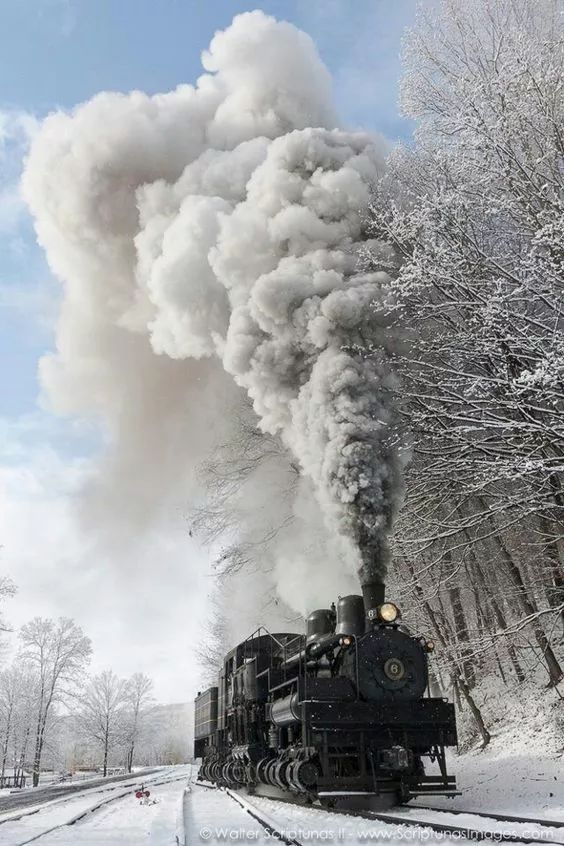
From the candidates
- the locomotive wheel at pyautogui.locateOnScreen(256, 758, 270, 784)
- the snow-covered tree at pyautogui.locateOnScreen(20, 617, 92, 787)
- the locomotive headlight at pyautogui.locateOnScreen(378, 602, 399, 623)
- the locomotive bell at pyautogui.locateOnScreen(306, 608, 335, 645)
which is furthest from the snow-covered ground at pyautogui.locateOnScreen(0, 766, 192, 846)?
the snow-covered tree at pyautogui.locateOnScreen(20, 617, 92, 787)

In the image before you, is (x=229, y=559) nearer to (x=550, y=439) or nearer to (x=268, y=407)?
(x=268, y=407)

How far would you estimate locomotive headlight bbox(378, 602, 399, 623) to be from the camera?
317 inches

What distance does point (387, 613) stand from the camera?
319 inches

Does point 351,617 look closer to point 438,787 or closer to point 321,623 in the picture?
point 321,623

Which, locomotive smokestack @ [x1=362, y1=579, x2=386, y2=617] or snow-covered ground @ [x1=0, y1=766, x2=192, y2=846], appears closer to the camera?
snow-covered ground @ [x1=0, y1=766, x2=192, y2=846]

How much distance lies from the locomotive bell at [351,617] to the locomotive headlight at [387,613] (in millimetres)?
490

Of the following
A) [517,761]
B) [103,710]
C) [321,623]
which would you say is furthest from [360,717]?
[103,710]

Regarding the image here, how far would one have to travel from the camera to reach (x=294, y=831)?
18.9 ft

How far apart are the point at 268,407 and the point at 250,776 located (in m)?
6.31

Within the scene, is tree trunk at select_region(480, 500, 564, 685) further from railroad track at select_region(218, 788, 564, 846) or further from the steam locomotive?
railroad track at select_region(218, 788, 564, 846)

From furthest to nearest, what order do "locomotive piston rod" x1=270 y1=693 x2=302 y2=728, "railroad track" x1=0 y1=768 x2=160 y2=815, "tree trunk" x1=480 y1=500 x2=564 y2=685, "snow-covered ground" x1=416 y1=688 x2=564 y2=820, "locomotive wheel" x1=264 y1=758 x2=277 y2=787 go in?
"railroad track" x1=0 y1=768 x2=160 y2=815
"tree trunk" x1=480 y1=500 x2=564 y2=685
"locomotive wheel" x1=264 y1=758 x2=277 y2=787
"snow-covered ground" x1=416 y1=688 x2=564 y2=820
"locomotive piston rod" x1=270 y1=693 x2=302 y2=728

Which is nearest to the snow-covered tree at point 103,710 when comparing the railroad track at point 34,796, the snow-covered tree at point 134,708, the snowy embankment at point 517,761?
the snow-covered tree at point 134,708

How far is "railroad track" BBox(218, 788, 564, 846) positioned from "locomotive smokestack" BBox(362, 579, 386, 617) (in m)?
2.36

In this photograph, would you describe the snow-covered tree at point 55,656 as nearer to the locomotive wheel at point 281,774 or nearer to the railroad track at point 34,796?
the railroad track at point 34,796
